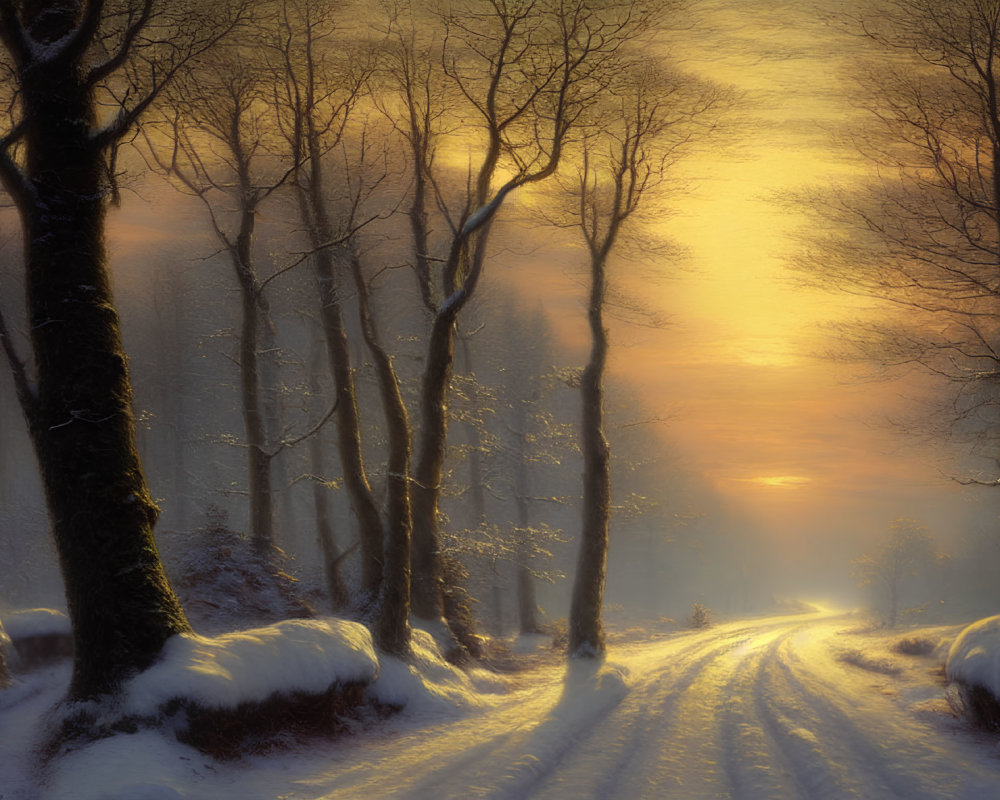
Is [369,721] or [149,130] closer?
[369,721]

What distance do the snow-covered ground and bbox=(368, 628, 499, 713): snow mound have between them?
0.13 feet

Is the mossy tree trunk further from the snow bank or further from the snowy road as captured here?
the snow bank

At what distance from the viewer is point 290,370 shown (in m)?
28.5

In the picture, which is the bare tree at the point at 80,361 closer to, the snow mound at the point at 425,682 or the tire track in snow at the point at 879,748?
the snow mound at the point at 425,682

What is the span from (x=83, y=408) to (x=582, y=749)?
6.19 meters

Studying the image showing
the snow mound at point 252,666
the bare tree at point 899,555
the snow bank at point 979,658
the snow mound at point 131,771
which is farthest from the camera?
the bare tree at point 899,555

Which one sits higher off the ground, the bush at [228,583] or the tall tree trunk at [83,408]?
the tall tree trunk at [83,408]

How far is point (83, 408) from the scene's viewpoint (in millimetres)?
6750

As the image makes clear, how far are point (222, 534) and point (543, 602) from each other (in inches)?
1315

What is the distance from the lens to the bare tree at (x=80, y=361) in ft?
21.6

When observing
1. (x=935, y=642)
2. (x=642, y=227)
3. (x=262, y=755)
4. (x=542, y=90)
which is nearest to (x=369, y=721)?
(x=262, y=755)

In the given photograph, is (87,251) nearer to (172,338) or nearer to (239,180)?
(239,180)

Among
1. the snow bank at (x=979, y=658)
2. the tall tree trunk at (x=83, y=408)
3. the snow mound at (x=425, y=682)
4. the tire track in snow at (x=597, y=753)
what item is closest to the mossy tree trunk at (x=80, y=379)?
the tall tree trunk at (x=83, y=408)

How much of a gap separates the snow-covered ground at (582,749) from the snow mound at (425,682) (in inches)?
1.5
